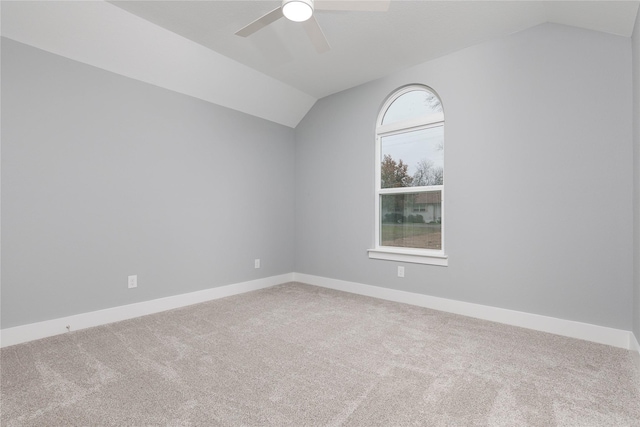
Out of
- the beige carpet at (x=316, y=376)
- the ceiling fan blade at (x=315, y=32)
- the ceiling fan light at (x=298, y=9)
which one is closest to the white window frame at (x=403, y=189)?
the beige carpet at (x=316, y=376)

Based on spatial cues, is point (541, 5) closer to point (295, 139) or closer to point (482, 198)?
point (482, 198)

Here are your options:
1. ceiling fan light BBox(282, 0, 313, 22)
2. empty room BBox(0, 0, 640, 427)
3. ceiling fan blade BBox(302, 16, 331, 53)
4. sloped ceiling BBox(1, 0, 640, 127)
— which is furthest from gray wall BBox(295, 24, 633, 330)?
ceiling fan light BBox(282, 0, 313, 22)

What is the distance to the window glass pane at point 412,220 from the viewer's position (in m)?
3.47

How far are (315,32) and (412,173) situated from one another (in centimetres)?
202

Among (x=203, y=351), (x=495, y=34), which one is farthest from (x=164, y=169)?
(x=495, y=34)

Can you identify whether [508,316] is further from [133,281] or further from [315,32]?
[133,281]

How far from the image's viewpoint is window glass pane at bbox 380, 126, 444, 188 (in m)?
3.48

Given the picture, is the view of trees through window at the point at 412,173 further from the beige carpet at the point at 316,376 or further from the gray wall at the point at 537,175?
the beige carpet at the point at 316,376

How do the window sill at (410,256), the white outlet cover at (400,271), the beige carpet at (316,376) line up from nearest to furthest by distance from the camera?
the beige carpet at (316,376)
the window sill at (410,256)
the white outlet cover at (400,271)

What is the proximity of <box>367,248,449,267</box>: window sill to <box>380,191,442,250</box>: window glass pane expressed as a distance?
0.37 ft

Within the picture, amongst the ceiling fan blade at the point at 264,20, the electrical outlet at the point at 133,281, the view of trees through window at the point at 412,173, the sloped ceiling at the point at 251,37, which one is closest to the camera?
the ceiling fan blade at the point at 264,20

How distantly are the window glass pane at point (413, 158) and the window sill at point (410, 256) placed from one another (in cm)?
80

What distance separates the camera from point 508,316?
2877 mm

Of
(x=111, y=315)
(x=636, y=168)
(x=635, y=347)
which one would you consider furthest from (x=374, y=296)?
(x=111, y=315)
